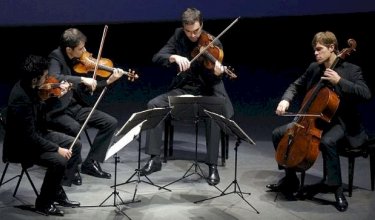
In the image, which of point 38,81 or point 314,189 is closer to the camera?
point 38,81

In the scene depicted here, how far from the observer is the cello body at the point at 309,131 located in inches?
182

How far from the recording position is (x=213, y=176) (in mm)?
5262

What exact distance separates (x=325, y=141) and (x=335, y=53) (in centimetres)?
68

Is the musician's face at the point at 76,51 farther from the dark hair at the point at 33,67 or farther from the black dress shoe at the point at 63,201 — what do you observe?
the black dress shoe at the point at 63,201

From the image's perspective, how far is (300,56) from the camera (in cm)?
808

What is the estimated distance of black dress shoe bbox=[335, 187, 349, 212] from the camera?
15.3 ft

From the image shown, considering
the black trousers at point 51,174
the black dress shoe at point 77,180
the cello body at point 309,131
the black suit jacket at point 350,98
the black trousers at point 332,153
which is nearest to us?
the black trousers at point 51,174

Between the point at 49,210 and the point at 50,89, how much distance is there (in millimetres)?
921

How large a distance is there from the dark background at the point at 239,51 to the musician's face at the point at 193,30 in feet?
6.08

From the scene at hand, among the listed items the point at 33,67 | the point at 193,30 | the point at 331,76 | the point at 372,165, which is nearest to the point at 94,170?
the point at 33,67

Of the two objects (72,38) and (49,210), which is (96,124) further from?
(49,210)

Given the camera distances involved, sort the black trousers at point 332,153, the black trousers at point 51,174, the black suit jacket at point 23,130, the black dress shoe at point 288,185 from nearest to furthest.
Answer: the black suit jacket at point 23,130, the black trousers at point 51,174, the black trousers at point 332,153, the black dress shoe at point 288,185

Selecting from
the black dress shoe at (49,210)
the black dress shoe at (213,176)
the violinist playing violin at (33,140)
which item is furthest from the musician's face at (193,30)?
the black dress shoe at (49,210)

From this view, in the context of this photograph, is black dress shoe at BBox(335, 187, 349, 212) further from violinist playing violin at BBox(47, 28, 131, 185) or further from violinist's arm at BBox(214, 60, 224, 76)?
violinist playing violin at BBox(47, 28, 131, 185)
